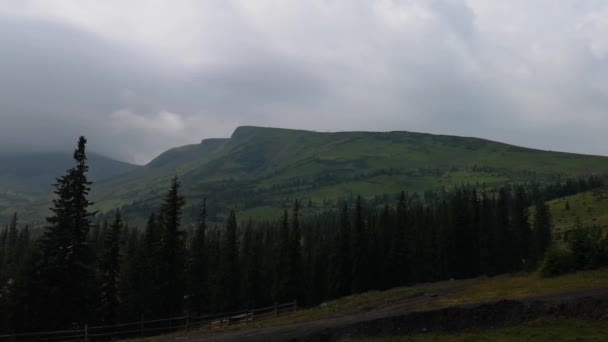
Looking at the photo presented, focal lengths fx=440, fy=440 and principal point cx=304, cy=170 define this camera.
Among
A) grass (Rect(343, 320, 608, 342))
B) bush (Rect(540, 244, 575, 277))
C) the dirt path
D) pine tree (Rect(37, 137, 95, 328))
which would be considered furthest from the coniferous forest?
bush (Rect(540, 244, 575, 277))

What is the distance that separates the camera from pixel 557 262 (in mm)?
36312

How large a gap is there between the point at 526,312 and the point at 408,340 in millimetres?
6379

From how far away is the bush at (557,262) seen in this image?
118 ft

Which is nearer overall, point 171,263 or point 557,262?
point 557,262

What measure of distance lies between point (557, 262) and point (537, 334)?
788 inches

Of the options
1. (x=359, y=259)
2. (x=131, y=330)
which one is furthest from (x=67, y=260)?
(x=359, y=259)

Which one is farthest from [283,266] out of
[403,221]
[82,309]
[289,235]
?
[82,309]

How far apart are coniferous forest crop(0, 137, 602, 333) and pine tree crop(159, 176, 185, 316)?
0.13 metres

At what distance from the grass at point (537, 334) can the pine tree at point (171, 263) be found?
3959 centimetres

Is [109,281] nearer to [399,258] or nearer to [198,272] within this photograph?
[198,272]

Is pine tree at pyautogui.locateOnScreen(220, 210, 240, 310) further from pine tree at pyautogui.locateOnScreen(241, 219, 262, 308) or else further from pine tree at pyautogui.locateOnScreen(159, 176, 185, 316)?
pine tree at pyautogui.locateOnScreen(159, 176, 185, 316)

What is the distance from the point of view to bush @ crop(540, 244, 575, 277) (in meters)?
35.8

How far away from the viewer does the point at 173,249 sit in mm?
56656

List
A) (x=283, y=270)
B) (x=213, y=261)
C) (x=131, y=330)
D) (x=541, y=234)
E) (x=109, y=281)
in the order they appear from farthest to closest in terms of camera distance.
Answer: (x=541, y=234), (x=213, y=261), (x=283, y=270), (x=109, y=281), (x=131, y=330)
